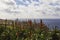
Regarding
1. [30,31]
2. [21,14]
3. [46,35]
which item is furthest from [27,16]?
[46,35]

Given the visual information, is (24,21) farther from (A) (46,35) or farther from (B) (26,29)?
(A) (46,35)

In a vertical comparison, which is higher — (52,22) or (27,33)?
(52,22)

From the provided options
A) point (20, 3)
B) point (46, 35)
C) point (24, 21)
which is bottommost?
point (46, 35)

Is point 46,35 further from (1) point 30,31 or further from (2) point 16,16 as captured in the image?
(2) point 16,16

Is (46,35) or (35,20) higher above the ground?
(35,20)

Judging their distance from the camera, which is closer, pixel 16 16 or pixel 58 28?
pixel 58 28

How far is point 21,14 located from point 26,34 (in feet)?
1.54

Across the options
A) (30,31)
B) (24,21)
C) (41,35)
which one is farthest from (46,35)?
(24,21)

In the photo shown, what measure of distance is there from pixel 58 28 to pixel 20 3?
972 mm

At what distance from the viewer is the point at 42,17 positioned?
3.43 m

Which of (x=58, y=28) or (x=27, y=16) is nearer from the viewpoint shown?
(x=58, y=28)

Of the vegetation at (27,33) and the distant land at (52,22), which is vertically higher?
the distant land at (52,22)

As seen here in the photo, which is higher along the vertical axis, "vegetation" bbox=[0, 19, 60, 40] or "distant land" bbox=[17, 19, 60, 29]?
"distant land" bbox=[17, 19, 60, 29]

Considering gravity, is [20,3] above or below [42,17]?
above
